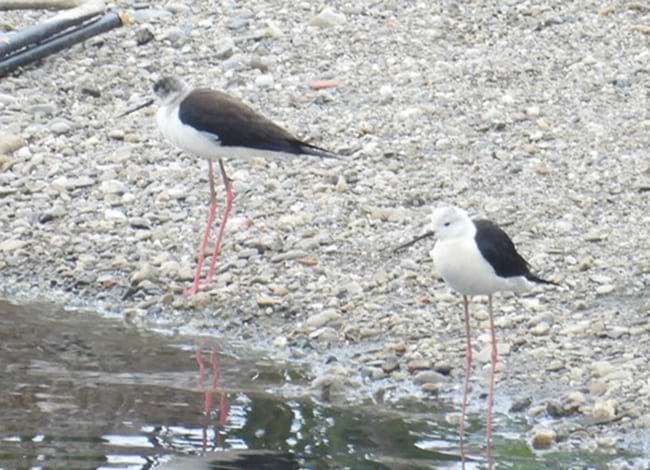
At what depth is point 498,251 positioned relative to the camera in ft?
22.5

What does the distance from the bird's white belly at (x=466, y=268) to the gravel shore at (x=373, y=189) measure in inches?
20.8

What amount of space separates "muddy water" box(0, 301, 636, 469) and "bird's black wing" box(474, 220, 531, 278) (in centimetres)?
62

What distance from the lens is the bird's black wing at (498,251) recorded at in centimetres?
684

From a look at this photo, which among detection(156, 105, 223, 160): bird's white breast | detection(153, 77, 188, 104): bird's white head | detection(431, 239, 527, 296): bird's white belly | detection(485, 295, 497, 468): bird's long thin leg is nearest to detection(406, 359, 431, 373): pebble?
detection(485, 295, 497, 468): bird's long thin leg

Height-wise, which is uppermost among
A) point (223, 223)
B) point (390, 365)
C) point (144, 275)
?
point (223, 223)

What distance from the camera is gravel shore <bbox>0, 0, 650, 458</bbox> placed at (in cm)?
763

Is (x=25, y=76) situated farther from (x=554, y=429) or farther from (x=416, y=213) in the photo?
(x=554, y=429)

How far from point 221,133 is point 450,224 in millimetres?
2077

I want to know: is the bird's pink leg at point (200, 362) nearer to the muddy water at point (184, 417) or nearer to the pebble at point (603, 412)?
the muddy water at point (184, 417)

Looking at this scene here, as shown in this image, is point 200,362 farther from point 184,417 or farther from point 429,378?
point 429,378

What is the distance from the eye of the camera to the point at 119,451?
6391mm

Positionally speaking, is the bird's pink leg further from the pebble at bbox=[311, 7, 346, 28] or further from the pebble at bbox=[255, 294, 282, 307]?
the pebble at bbox=[311, 7, 346, 28]

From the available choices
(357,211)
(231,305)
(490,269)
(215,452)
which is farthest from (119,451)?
(357,211)

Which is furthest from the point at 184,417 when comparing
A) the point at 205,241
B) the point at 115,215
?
the point at 115,215
